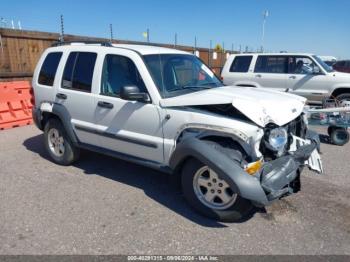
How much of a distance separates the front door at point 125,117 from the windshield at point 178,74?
0.23m

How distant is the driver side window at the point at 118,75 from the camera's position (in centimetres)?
401

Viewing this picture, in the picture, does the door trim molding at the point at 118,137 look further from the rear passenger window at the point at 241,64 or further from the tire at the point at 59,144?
the rear passenger window at the point at 241,64

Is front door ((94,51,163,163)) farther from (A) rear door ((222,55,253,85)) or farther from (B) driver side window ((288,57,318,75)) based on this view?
(B) driver side window ((288,57,318,75))

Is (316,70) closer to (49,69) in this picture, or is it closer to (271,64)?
(271,64)

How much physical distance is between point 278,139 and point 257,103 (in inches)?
17.8

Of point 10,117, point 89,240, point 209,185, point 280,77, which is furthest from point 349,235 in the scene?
point 10,117

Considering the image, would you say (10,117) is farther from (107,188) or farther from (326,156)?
(326,156)

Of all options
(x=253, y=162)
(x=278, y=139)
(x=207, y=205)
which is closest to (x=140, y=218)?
(x=207, y=205)

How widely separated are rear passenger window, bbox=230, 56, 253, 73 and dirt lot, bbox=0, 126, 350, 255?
583 cm

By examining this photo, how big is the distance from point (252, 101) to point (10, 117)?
7.04m

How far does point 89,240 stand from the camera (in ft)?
10.3

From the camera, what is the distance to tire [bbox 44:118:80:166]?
506cm

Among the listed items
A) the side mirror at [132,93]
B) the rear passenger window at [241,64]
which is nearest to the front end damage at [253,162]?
the side mirror at [132,93]

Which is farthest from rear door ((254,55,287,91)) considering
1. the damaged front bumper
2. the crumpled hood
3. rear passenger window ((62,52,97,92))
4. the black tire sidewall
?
rear passenger window ((62,52,97,92))
